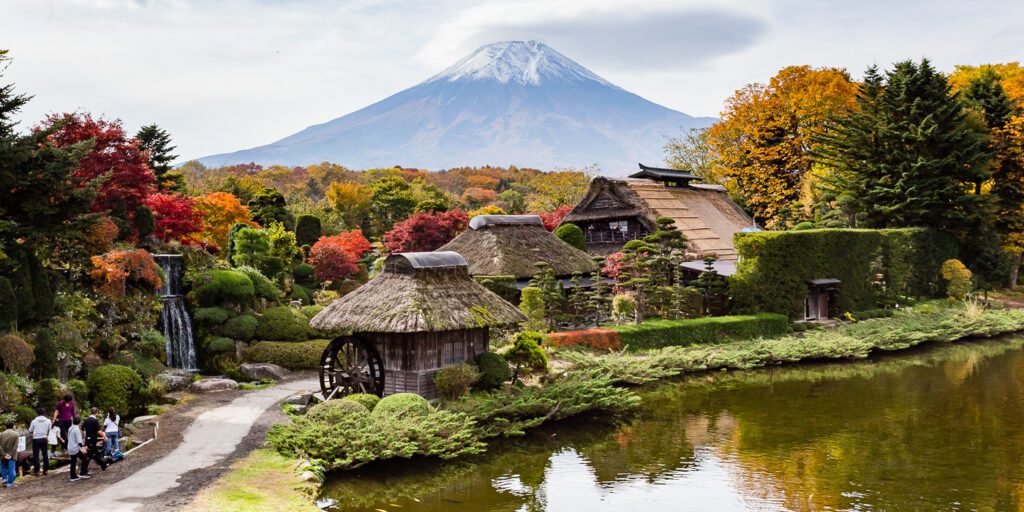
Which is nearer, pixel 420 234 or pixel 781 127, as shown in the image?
pixel 420 234

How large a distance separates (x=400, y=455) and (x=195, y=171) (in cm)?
7423

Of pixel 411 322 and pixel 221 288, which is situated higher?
pixel 221 288

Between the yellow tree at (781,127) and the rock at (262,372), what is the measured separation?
3662 cm

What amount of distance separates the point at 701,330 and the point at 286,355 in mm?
16724

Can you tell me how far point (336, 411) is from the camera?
19.1m

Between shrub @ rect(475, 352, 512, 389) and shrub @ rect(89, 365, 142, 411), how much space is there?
962 centimetres

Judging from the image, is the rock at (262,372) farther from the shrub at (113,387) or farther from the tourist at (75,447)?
the tourist at (75,447)

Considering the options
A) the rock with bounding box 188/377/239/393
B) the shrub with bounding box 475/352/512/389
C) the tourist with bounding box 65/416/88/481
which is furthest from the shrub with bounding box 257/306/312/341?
the tourist with bounding box 65/416/88/481

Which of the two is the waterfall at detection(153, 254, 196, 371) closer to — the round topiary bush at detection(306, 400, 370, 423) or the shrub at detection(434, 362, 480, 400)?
the round topiary bush at detection(306, 400, 370, 423)

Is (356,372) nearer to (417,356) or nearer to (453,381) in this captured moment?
(417,356)

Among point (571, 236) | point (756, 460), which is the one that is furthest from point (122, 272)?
point (571, 236)

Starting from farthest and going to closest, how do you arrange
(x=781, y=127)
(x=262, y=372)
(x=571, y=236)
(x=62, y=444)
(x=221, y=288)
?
(x=781, y=127) < (x=571, y=236) < (x=221, y=288) < (x=262, y=372) < (x=62, y=444)

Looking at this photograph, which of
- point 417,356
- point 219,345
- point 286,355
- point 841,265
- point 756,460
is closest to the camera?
point 756,460

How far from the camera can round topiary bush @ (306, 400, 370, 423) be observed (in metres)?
19.0
